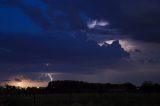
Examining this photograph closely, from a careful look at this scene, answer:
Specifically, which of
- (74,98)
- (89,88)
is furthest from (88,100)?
(89,88)

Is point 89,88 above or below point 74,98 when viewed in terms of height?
above

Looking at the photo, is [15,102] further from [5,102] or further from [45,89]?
[45,89]

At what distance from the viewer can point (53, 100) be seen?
39.4 m

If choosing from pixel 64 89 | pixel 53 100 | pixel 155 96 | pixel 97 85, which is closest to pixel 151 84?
pixel 97 85

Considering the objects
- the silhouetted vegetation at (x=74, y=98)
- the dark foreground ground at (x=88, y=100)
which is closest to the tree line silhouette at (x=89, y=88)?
the silhouetted vegetation at (x=74, y=98)

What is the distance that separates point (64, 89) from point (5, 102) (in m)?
22.2

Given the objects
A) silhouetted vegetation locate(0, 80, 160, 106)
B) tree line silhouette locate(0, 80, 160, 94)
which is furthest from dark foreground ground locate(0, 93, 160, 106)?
tree line silhouette locate(0, 80, 160, 94)

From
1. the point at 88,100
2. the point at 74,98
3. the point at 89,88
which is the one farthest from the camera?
the point at 89,88

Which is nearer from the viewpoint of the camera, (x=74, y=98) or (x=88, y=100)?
(x=88, y=100)

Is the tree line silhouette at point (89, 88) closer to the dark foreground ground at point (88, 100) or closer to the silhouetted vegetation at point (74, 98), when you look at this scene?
the silhouetted vegetation at point (74, 98)

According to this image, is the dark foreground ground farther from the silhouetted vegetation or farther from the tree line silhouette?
the tree line silhouette

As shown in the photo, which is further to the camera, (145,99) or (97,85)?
(97,85)

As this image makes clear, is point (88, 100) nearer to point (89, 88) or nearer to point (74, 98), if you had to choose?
point (74, 98)

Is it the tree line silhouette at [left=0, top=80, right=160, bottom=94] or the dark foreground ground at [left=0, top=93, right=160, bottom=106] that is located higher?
the tree line silhouette at [left=0, top=80, right=160, bottom=94]
